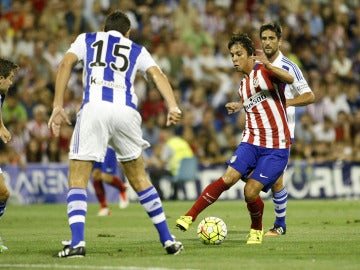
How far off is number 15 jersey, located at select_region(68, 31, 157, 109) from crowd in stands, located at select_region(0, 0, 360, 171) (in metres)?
12.8

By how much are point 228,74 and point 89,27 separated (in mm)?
3830

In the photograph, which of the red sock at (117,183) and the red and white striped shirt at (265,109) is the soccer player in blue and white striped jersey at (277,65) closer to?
the red and white striped shirt at (265,109)

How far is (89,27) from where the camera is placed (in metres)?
25.0

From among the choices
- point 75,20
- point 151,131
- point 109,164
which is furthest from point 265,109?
point 75,20

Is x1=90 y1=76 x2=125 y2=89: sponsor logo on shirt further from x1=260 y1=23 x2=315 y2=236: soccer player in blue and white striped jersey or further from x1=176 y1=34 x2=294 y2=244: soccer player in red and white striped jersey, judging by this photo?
x1=260 y1=23 x2=315 y2=236: soccer player in blue and white striped jersey

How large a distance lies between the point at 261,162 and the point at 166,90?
2378 millimetres

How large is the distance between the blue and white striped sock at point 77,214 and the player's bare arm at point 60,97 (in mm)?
607

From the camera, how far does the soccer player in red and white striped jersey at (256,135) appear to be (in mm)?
11359

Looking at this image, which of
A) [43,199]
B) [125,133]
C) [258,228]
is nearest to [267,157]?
[258,228]

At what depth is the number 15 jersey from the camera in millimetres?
9422

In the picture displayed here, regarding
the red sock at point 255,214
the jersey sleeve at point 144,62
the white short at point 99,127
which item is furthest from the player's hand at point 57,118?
the red sock at point 255,214

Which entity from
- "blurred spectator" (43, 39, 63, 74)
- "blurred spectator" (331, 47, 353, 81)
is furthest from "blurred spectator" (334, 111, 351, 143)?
"blurred spectator" (43, 39, 63, 74)

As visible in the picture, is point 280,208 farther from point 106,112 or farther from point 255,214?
point 106,112

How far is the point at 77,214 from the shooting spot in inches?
367
